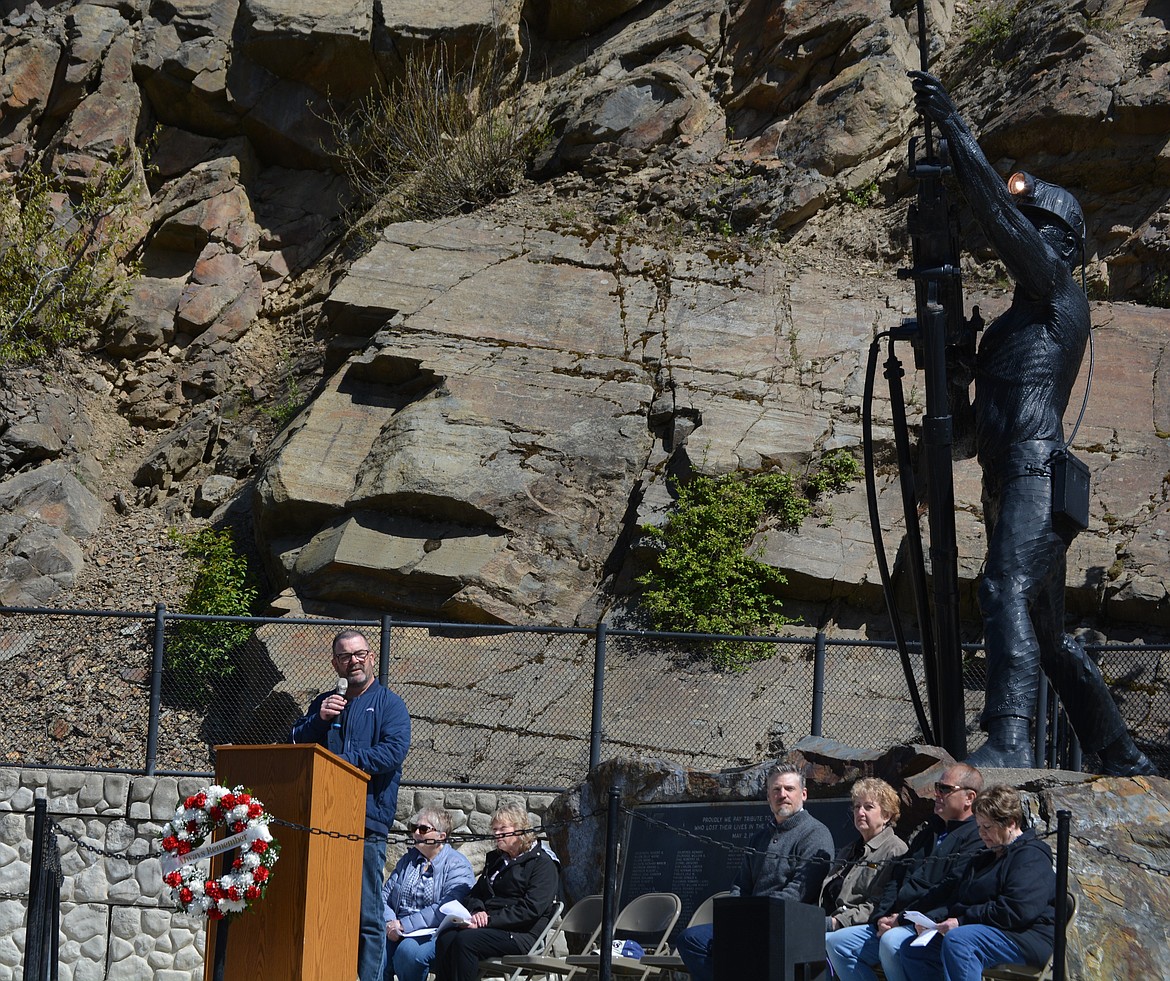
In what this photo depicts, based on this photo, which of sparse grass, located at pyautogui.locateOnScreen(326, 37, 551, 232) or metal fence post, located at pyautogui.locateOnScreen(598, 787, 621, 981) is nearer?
metal fence post, located at pyautogui.locateOnScreen(598, 787, 621, 981)

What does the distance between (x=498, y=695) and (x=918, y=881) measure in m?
6.03

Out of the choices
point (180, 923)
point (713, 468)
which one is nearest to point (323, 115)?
point (713, 468)

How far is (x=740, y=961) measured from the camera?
16.6 ft

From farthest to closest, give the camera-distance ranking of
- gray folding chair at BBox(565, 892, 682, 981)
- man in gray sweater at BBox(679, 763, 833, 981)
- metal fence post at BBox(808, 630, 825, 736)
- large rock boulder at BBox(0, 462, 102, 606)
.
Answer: large rock boulder at BBox(0, 462, 102, 606)
metal fence post at BBox(808, 630, 825, 736)
gray folding chair at BBox(565, 892, 682, 981)
man in gray sweater at BBox(679, 763, 833, 981)

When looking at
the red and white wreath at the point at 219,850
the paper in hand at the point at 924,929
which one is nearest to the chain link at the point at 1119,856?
the paper in hand at the point at 924,929

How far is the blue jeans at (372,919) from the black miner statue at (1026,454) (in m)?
3.04

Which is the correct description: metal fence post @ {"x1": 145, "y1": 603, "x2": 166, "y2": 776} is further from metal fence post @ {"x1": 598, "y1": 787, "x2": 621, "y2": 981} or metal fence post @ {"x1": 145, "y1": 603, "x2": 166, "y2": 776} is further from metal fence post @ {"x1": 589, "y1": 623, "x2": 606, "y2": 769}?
metal fence post @ {"x1": 598, "y1": 787, "x2": 621, "y2": 981}

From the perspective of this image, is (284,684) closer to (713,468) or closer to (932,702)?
(713,468)

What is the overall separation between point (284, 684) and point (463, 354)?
13.9ft

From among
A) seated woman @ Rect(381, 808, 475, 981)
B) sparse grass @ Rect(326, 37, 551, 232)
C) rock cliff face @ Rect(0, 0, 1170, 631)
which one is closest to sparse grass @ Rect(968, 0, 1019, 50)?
rock cliff face @ Rect(0, 0, 1170, 631)

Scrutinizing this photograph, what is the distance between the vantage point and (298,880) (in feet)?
19.3

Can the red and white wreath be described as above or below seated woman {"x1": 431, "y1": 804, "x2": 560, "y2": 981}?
above

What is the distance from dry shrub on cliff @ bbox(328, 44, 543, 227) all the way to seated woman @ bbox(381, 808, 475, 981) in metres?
10.8

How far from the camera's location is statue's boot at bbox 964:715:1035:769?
6574mm
